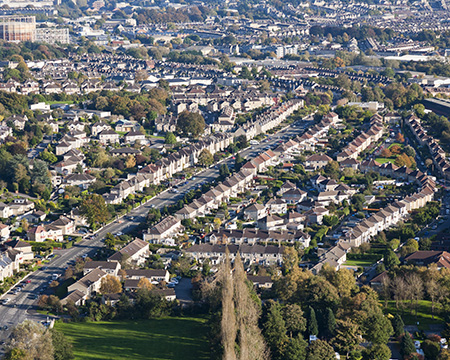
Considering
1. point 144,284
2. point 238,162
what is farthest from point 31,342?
point 238,162

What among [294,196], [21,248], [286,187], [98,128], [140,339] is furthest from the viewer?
[98,128]

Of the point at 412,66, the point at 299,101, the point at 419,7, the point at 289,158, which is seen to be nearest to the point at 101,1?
the point at 419,7

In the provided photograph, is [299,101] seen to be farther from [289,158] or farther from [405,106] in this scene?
[289,158]

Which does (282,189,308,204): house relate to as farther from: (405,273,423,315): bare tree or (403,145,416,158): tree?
(405,273,423,315): bare tree

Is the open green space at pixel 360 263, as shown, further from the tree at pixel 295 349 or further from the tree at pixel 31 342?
the tree at pixel 31 342

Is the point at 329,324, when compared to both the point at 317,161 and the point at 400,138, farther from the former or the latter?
the point at 400,138

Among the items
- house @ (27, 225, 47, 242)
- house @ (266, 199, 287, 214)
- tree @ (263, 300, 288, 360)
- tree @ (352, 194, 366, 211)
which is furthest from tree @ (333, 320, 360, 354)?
house @ (27, 225, 47, 242)
